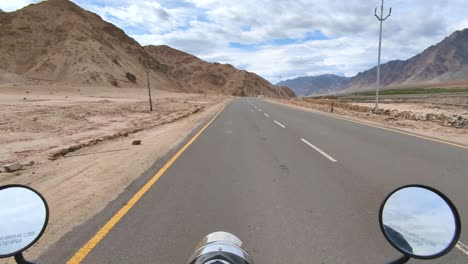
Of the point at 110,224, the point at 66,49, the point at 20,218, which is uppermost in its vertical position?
the point at 66,49

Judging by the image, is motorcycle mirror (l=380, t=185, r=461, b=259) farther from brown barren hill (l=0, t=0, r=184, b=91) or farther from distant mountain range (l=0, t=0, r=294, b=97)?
brown barren hill (l=0, t=0, r=184, b=91)

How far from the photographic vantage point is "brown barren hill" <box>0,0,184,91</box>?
269 ft

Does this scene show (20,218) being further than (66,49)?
No

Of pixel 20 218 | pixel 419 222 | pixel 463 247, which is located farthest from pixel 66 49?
pixel 419 222

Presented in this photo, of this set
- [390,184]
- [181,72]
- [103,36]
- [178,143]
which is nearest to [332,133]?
[178,143]

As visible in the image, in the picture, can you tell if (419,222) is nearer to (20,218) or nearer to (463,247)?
(463,247)

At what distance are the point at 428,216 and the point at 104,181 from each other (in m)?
6.35

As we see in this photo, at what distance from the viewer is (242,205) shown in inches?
240

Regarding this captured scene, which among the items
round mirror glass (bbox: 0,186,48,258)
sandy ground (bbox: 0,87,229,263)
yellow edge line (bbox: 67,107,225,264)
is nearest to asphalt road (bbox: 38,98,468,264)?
yellow edge line (bbox: 67,107,225,264)

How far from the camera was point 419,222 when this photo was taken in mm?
2604

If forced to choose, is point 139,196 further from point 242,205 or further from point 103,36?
point 103,36

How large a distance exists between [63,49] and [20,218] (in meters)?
94.1

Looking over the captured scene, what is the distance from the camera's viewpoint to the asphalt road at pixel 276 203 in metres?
4.39

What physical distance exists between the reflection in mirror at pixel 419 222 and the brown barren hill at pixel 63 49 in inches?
3132
